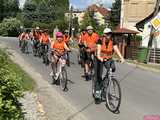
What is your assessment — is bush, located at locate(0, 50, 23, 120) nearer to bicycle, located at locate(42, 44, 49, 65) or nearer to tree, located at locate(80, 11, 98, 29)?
bicycle, located at locate(42, 44, 49, 65)

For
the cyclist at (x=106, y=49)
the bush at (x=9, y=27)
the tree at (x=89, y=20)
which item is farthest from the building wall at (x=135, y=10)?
the cyclist at (x=106, y=49)

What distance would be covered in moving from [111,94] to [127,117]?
835 mm

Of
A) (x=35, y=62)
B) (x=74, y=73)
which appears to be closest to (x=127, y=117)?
(x=74, y=73)

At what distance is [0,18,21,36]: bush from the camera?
96500mm

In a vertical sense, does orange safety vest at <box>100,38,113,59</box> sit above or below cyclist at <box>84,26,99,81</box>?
above

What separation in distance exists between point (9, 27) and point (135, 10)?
4099cm

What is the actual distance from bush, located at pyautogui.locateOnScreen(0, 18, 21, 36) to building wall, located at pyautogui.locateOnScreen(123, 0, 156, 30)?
39.0m

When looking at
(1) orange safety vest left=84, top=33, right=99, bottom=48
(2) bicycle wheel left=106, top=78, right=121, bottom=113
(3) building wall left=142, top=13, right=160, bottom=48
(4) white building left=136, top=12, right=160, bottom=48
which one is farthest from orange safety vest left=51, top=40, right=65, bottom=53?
(3) building wall left=142, top=13, right=160, bottom=48

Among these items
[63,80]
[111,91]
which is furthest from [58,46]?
[111,91]

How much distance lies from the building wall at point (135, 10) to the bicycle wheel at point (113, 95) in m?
46.1

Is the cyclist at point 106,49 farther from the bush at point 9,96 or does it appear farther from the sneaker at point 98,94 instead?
the bush at point 9,96

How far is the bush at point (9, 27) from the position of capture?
96.5 m

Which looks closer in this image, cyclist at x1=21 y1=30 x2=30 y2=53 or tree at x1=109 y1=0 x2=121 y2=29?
cyclist at x1=21 y1=30 x2=30 y2=53

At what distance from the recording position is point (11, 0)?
10944 centimetres
